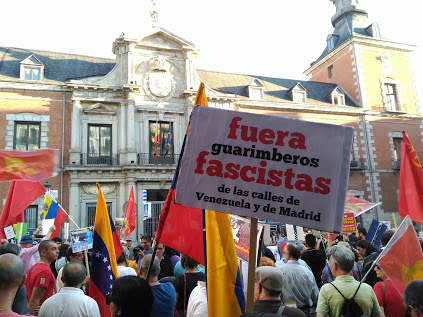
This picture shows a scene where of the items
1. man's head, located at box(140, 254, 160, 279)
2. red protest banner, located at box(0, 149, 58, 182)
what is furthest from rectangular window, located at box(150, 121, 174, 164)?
man's head, located at box(140, 254, 160, 279)

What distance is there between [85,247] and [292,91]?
22307 millimetres

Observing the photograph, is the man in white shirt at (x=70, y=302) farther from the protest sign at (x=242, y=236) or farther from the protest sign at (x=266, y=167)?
the protest sign at (x=242, y=236)

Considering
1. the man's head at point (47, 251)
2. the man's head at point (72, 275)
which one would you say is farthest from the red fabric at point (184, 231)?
the man's head at point (47, 251)

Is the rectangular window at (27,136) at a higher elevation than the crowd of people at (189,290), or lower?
higher

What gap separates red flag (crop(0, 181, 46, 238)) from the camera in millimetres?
6723

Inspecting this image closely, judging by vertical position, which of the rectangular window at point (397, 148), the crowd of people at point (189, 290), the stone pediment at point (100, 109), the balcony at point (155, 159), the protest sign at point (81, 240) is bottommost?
the crowd of people at point (189, 290)

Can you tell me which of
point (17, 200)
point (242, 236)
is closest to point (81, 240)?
point (17, 200)

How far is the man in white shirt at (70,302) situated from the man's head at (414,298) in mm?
2796

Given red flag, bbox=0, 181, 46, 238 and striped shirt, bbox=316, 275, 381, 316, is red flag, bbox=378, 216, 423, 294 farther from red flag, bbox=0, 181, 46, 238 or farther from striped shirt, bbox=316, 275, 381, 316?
red flag, bbox=0, 181, 46, 238

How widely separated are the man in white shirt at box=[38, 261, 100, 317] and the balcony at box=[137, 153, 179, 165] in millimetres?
16971

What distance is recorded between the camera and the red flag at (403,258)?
3785 mm

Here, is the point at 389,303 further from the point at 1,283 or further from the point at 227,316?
the point at 1,283

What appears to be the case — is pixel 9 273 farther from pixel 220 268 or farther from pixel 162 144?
pixel 162 144

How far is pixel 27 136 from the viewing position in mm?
19016
